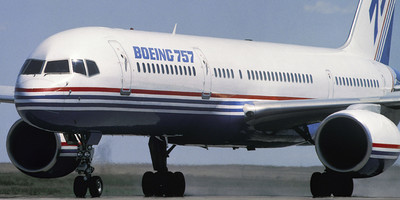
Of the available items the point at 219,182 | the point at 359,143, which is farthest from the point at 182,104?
the point at 219,182

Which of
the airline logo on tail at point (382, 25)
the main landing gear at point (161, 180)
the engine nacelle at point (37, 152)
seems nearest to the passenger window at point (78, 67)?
the engine nacelle at point (37, 152)

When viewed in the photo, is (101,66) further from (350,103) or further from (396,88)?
(396,88)

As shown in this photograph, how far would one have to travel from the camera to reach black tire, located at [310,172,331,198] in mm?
27391

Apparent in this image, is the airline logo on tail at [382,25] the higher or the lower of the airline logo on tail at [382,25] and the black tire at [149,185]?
the higher

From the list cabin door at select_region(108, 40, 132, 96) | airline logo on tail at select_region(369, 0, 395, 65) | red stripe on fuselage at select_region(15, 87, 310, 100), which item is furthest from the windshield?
airline logo on tail at select_region(369, 0, 395, 65)

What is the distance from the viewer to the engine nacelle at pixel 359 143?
23703 mm

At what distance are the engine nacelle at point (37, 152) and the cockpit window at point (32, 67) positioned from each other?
3566mm

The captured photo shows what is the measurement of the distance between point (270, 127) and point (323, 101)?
66.1 inches

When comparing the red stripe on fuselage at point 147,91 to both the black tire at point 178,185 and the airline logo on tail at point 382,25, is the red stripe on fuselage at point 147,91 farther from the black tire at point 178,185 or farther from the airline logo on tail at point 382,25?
the airline logo on tail at point 382,25

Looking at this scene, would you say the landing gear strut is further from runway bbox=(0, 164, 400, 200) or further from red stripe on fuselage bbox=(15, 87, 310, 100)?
runway bbox=(0, 164, 400, 200)

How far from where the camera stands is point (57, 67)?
890 inches

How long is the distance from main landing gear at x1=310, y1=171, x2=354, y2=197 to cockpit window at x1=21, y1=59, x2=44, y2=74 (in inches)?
350

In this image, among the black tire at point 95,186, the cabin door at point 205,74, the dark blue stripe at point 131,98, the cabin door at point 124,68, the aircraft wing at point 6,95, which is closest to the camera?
the dark blue stripe at point 131,98

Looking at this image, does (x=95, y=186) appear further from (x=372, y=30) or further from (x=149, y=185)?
(x=372, y=30)
